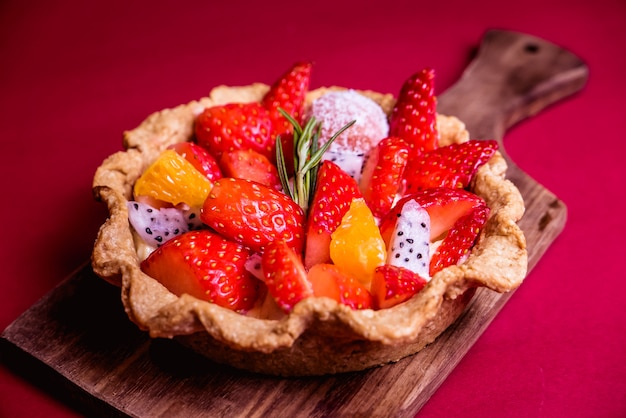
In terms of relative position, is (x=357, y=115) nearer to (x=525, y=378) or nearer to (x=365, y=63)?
(x=525, y=378)

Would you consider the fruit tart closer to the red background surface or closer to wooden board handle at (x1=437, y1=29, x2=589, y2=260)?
the red background surface

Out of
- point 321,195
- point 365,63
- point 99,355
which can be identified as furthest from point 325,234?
point 365,63

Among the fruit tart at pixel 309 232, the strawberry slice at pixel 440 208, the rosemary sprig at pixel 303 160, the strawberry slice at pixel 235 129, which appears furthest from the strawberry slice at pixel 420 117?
the strawberry slice at pixel 235 129

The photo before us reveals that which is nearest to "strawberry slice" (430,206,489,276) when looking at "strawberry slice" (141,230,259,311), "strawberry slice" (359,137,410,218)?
"strawberry slice" (359,137,410,218)

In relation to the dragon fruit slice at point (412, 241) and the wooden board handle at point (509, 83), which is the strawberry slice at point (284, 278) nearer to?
the dragon fruit slice at point (412, 241)

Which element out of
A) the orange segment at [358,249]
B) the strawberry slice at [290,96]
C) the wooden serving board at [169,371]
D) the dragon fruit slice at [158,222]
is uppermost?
the strawberry slice at [290,96]

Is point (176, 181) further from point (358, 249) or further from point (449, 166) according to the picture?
point (449, 166)
